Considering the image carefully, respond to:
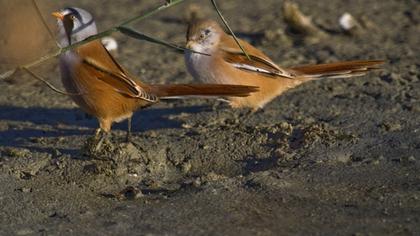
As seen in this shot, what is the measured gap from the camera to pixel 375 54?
8.93m

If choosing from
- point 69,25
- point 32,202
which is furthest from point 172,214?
point 69,25

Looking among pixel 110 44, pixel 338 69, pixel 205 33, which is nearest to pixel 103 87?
pixel 205 33

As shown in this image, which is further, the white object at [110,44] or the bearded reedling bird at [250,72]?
the white object at [110,44]

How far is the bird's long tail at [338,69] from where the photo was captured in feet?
23.9

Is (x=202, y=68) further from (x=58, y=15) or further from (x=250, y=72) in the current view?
(x=58, y=15)

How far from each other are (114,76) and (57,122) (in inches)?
42.5

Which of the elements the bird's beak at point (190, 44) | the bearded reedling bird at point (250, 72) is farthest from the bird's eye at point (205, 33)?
the bearded reedling bird at point (250, 72)

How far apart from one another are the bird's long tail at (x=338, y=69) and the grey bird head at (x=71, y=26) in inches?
67.5

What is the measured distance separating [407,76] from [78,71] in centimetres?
297

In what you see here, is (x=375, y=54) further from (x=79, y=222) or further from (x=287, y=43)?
(x=79, y=222)

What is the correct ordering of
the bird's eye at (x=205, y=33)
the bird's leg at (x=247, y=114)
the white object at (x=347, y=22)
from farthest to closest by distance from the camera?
1. the white object at (x=347, y=22)
2. the bird's eye at (x=205, y=33)
3. the bird's leg at (x=247, y=114)

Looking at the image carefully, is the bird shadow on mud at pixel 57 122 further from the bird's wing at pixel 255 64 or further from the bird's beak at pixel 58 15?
the bird's beak at pixel 58 15

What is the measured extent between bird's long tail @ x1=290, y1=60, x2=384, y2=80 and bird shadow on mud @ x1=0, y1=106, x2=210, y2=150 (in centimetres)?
91

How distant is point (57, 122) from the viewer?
768 centimetres
